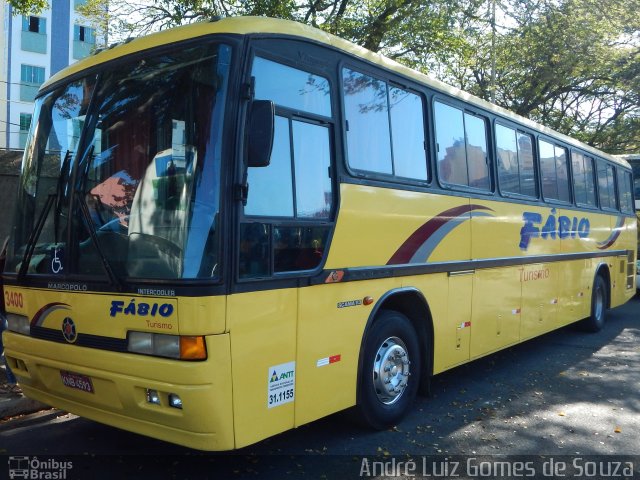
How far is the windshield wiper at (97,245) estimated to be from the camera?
12.7 feet

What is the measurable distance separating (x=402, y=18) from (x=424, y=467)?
10036mm

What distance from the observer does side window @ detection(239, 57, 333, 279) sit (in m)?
3.94

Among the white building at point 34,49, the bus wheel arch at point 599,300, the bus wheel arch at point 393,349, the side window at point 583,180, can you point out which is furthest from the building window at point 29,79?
the bus wheel arch at point 393,349

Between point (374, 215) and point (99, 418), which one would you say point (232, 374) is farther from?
point (374, 215)

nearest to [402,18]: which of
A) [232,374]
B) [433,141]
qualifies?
[433,141]

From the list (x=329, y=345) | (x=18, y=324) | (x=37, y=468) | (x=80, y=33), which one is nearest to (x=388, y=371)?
(x=329, y=345)

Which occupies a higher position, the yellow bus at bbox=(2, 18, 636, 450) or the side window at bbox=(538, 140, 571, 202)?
the side window at bbox=(538, 140, 571, 202)

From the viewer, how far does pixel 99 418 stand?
4.24m

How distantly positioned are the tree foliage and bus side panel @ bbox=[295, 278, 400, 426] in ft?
14.4

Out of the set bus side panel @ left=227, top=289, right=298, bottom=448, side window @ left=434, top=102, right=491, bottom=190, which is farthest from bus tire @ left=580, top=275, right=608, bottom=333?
bus side panel @ left=227, top=289, right=298, bottom=448

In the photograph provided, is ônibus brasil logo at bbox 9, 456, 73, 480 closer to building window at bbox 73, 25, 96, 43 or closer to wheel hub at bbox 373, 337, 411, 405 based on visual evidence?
wheel hub at bbox 373, 337, 411, 405

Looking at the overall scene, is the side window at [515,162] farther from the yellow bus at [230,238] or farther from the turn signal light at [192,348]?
the turn signal light at [192,348]

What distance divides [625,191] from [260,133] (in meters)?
11.3

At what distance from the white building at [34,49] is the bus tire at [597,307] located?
29694mm
